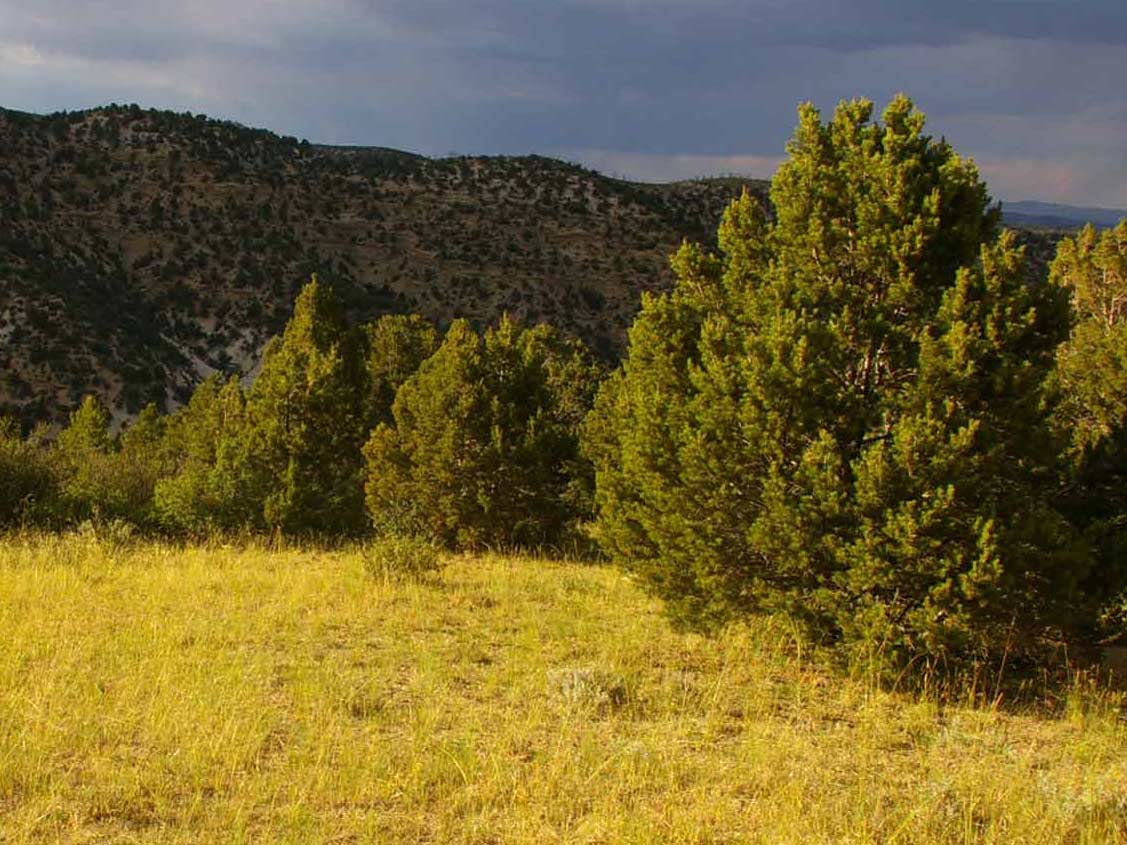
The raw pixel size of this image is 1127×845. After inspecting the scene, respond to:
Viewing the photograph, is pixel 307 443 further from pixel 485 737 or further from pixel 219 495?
pixel 485 737

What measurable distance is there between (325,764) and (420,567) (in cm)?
560

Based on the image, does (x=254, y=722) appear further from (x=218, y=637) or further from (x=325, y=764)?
(x=218, y=637)

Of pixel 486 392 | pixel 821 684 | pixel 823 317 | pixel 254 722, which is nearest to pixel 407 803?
pixel 254 722

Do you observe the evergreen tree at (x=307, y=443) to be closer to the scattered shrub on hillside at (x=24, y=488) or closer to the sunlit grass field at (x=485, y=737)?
the scattered shrub on hillside at (x=24, y=488)

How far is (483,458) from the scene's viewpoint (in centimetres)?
1416

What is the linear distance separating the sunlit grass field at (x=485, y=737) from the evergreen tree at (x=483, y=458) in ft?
17.9

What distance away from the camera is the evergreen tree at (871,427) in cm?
614

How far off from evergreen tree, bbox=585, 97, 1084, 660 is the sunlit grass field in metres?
0.68

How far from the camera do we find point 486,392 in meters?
14.4

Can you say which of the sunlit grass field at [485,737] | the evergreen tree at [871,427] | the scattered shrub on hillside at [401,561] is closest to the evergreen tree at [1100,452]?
the evergreen tree at [871,427]

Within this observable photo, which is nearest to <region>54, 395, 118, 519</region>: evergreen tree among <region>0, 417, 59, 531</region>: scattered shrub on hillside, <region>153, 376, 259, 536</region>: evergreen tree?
<region>0, 417, 59, 531</region>: scattered shrub on hillside

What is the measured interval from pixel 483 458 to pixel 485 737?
8.94 metres

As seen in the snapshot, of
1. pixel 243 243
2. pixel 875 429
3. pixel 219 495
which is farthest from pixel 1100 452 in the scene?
pixel 243 243

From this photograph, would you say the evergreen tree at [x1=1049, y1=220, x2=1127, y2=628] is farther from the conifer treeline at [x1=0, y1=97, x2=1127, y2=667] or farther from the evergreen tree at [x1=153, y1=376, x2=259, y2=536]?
the evergreen tree at [x1=153, y1=376, x2=259, y2=536]
